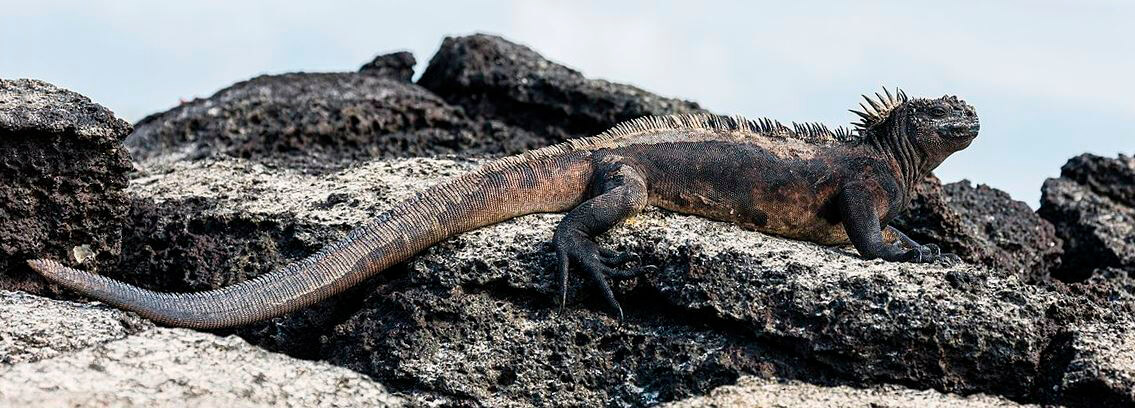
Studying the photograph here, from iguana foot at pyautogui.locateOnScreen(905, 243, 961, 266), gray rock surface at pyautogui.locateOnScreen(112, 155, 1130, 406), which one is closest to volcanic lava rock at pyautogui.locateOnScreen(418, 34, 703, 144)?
gray rock surface at pyautogui.locateOnScreen(112, 155, 1130, 406)

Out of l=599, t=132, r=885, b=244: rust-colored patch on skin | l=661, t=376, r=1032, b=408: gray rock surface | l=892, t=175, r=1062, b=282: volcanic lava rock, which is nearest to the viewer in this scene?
l=661, t=376, r=1032, b=408: gray rock surface

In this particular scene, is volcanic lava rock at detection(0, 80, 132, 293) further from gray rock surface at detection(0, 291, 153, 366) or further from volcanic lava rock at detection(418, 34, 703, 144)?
volcanic lava rock at detection(418, 34, 703, 144)

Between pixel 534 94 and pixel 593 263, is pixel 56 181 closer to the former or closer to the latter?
pixel 593 263

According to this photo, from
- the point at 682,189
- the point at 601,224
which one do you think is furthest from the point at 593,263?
the point at 682,189

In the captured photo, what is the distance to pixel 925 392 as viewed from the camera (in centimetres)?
400

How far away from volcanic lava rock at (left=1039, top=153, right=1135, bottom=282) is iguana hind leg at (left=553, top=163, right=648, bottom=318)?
276 centimetres

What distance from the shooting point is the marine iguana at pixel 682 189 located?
15.3 ft

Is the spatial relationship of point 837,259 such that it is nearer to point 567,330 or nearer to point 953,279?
point 953,279

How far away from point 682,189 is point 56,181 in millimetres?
2401

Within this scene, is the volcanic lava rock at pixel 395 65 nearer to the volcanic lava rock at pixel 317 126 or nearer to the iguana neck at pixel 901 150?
the volcanic lava rock at pixel 317 126

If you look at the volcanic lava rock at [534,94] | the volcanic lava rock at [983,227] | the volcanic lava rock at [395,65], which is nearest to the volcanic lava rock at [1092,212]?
the volcanic lava rock at [983,227]

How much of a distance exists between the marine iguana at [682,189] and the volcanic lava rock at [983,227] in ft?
1.85

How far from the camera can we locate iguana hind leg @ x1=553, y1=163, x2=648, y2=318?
4488 millimetres

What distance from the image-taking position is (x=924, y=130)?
539cm
